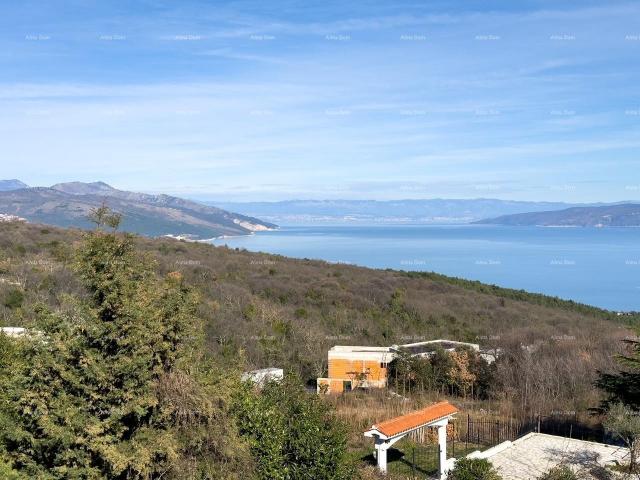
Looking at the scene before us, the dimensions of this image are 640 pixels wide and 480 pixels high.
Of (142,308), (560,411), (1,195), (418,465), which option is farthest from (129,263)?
(1,195)

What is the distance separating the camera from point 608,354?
21141 mm

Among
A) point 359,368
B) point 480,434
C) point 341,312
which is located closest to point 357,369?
point 359,368

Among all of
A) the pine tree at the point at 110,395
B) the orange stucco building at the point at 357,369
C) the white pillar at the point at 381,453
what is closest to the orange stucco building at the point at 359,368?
the orange stucco building at the point at 357,369

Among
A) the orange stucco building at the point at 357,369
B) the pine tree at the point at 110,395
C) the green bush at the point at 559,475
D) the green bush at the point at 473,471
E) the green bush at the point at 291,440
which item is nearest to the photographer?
the pine tree at the point at 110,395

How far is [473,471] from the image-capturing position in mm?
9703

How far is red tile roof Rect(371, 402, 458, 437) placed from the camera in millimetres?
11333

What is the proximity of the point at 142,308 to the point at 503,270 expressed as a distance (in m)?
85.6

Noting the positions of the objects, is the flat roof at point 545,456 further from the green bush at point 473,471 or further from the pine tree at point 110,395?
the pine tree at point 110,395

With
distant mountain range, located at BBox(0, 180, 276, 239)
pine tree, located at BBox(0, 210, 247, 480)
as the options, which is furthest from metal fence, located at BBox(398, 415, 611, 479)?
distant mountain range, located at BBox(0, 180, 276, 239)

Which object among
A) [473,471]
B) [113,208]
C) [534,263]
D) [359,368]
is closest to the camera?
[473,471]

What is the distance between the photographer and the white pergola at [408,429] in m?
11.2

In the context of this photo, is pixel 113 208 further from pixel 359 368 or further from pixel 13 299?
pixel 359 368

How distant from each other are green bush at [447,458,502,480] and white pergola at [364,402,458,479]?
136cm

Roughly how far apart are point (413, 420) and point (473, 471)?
7.45 ft
